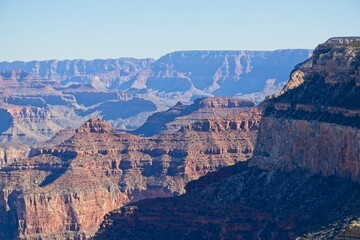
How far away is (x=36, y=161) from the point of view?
182 meters

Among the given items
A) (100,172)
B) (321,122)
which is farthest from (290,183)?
(100,172)

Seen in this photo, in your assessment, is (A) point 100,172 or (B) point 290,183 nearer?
(B) point 290,183

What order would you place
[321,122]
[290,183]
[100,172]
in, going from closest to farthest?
[321,122]
[290,183]
[100,172]

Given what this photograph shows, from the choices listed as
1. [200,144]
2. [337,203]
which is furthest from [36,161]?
[337,203]

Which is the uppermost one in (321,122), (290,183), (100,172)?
(321,122)

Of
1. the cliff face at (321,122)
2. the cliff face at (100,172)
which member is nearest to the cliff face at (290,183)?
the cliff face at (321,122)

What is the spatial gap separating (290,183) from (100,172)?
85.6 m

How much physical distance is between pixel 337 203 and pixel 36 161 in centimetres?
9902

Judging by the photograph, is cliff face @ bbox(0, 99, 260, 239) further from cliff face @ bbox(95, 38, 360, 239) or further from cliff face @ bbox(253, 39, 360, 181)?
cliff face @ bbox(253, 39, 360, 181)

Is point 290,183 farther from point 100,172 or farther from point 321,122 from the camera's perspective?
point 100,172

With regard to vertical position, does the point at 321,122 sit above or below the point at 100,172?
above

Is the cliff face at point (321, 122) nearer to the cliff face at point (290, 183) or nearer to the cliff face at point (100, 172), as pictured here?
the cliff face at point (290, 183)

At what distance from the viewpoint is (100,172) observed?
18088 cm

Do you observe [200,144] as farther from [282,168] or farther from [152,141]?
[282,168]
